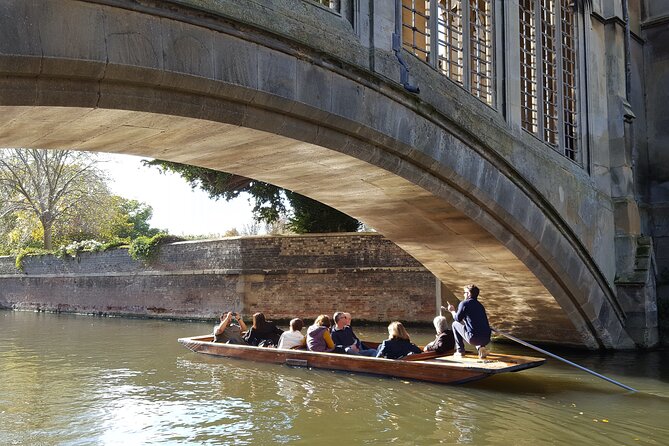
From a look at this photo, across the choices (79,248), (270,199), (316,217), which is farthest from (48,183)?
(316,217)

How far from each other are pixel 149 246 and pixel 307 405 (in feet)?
42.4

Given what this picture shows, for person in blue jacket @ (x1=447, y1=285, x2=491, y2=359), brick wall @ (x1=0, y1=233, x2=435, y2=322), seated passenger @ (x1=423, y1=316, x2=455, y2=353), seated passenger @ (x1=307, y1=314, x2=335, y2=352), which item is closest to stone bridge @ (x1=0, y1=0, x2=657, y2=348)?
person in blue jacket @ (x1=447, y1=285, x2=491, y2=359)

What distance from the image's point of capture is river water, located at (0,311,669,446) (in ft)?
18.0

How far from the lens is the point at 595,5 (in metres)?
10.6

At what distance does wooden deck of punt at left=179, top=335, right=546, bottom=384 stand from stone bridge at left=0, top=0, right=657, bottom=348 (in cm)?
154

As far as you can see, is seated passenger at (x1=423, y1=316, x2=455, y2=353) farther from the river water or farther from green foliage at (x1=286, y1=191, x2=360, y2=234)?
green foliage at (x1=286, y1=191, x2=360, y2=234)

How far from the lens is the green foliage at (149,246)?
18453mm

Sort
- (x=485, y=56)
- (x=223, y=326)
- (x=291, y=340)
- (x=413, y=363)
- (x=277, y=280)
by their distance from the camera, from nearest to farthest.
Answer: (x=413, y=363) < (x=291, y=340) < (x=485, y=56) < (x=223, y=326) < (x=277, y=280)

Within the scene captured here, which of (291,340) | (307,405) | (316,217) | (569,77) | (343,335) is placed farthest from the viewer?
(316,217)

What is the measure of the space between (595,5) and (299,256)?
25.0ft

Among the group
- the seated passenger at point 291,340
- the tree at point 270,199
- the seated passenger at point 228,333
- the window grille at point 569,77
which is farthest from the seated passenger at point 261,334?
the tree at point 270,199

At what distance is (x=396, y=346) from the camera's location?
8.15m

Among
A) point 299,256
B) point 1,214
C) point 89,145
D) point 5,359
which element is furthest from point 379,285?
point 1,214

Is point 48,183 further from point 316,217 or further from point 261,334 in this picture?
point 261,334
